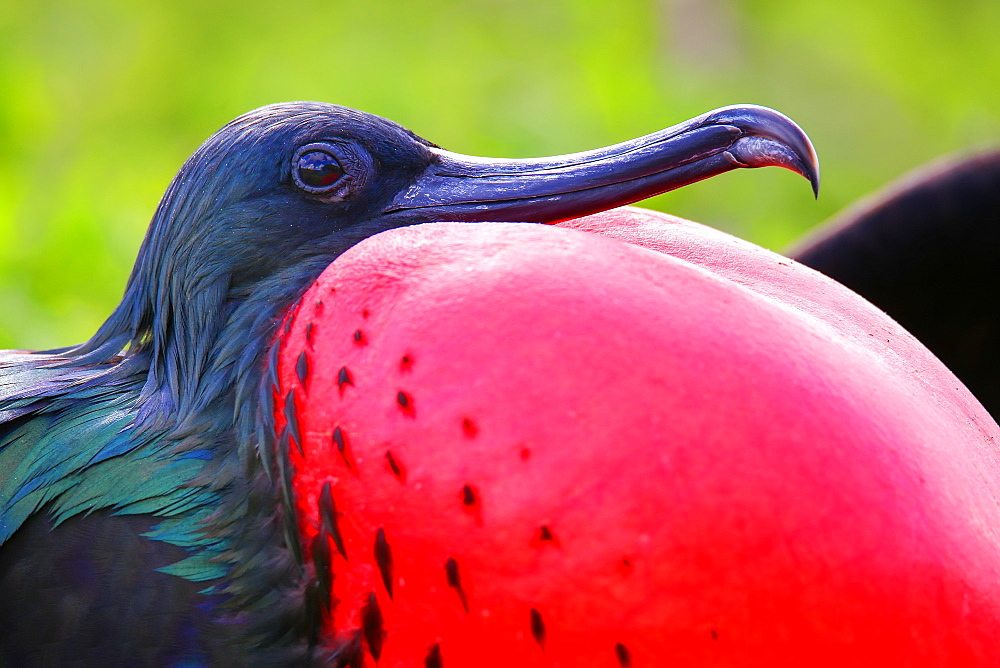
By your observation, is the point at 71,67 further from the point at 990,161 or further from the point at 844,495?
the point at 844,495

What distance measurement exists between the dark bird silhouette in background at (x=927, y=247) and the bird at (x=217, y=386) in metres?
0.94

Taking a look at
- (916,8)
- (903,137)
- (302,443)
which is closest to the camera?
(302,443)

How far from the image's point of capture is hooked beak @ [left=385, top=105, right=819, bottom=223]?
1.10m

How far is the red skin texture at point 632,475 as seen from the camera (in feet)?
2.81

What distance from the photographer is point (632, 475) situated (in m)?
0.86

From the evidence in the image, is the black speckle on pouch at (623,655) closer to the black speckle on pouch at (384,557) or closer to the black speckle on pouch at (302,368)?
the black speckle on pouch at (384,557)

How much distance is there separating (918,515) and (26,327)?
1.78 meters

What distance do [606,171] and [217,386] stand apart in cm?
39

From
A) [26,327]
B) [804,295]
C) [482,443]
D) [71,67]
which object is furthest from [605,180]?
[71,67]

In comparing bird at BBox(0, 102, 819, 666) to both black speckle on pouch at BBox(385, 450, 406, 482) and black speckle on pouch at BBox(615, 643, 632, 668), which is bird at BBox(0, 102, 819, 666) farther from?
black speckle on pouch at BBox(615, 643, 632, 668)

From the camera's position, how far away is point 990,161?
1989 mm

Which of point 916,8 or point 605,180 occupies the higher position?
point 916,8

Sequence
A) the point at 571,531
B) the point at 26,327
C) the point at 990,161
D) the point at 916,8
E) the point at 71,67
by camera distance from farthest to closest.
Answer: the point at 916,8
the point at 71,67
the point at 26,327
the point at 990,161
the point at 571,531

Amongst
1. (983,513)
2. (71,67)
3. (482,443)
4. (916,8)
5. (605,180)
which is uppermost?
(71,67)
